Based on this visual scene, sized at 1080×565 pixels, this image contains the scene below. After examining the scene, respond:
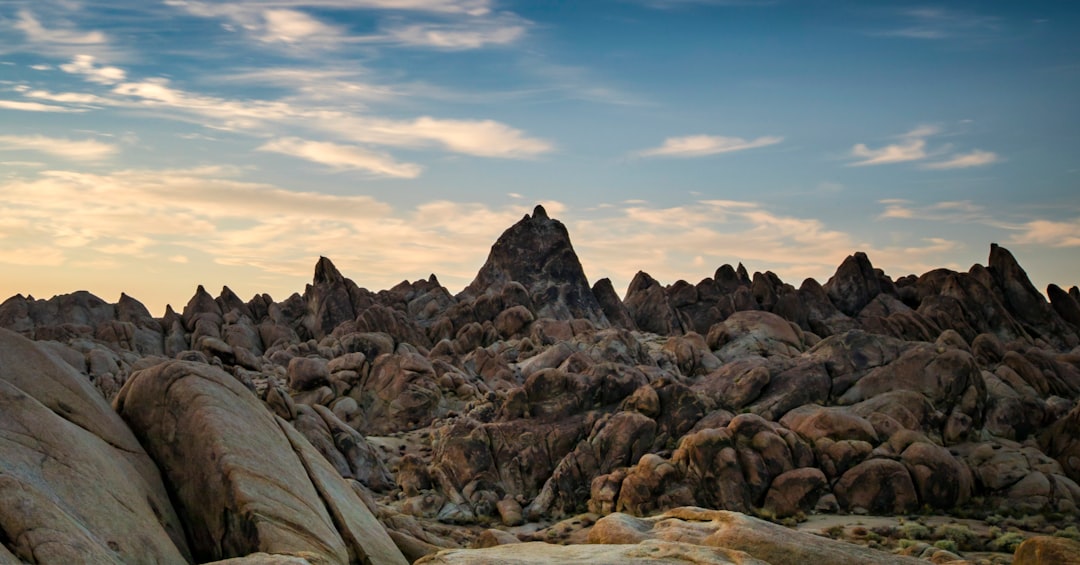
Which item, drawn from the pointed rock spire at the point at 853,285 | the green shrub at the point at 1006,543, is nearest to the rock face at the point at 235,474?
the green shrub at the point at 1006,543

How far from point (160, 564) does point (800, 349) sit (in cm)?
7373

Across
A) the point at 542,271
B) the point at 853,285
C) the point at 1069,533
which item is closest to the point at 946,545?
the point at 1069,533

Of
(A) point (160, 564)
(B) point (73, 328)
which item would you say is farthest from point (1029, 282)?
(A) point (160, 564)

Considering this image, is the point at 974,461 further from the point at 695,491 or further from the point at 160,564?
the point at 160,564

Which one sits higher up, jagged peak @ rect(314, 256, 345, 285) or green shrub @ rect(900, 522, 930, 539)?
jagged peak @ rect(314, 256, 345, 285)

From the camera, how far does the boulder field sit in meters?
18.4

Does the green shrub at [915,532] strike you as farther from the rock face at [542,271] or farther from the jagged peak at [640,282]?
the jagged peak at [640,282]

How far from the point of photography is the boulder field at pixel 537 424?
18406 mm

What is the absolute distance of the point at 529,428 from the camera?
158ft

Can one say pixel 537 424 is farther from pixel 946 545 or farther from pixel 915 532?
pixel 946 545

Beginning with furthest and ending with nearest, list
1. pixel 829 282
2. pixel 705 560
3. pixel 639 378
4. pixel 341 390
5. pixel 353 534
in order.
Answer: pixel 829 282, pixel 341 390, pixel 639 378, pixel 353 534, pixel 705 560

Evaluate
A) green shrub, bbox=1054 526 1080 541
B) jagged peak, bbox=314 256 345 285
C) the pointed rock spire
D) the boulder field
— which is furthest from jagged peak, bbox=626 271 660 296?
green shrub, bbox=1054 526 1080 541

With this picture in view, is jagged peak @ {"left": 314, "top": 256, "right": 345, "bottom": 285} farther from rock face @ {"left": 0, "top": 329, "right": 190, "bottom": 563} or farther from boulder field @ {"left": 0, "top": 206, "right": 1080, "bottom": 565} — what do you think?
rock face @ {"left": 0, "top": 329, "right": 190, "bottom": 563}

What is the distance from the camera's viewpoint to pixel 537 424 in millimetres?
48406
